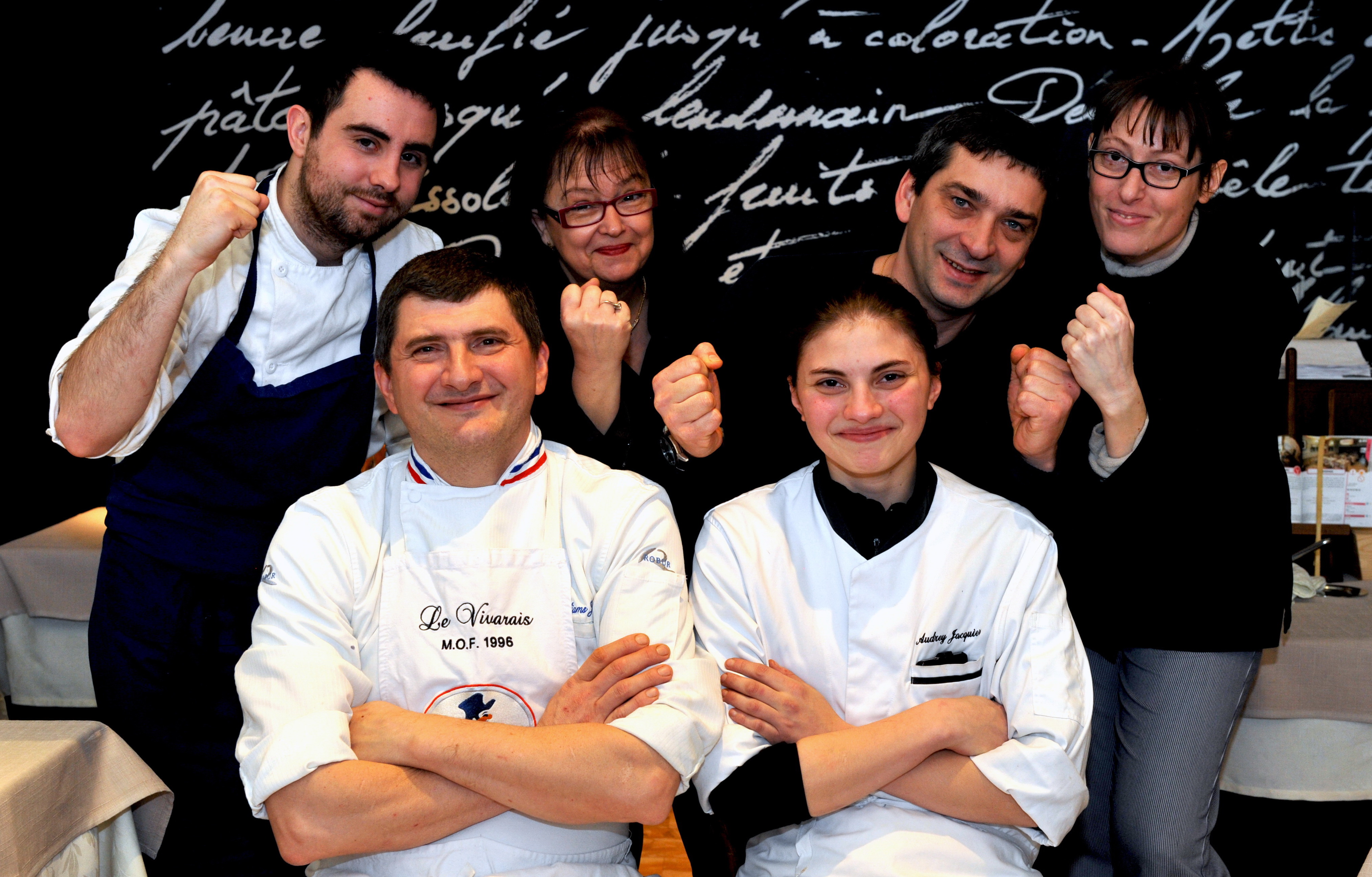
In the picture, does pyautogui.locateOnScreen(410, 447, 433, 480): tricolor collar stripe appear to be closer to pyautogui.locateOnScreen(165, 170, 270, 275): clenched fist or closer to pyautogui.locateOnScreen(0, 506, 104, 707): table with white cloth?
pyautogui.locateOnScreen(165, 170, 270, 275): clenched fist

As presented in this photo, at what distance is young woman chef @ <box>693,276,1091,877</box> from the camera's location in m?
1.58

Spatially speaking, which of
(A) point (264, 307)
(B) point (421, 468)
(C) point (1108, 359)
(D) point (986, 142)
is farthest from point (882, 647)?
(A) point (264, 307)

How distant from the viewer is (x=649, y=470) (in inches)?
78.9

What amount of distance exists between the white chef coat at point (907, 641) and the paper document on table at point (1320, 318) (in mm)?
1780

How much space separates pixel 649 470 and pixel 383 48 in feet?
3.07

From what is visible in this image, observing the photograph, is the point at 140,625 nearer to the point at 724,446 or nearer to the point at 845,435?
the point at 724,446

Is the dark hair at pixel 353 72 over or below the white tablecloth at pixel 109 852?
over

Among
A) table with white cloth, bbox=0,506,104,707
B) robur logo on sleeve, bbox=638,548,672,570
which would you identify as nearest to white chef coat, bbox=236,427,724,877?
robur logo on sleeve, bbox=638,548,672,570

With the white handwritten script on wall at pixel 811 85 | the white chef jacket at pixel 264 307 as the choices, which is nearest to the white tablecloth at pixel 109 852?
the white chef jacket at pixel 264 307

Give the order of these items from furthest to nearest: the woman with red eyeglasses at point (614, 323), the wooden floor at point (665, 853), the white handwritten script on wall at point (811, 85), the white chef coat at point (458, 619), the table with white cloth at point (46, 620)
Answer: the white handwritten script on wall at point (811, 85) < the table with white cloth at point (46, 620) < the wooden floor at point (665, 853) < the woman with red eyeglasses at point (614, 323) < the white chef coat at point (458, 619)

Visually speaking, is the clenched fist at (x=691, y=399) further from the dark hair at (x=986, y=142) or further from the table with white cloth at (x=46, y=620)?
the table with white cloth at (x=46, y=620)

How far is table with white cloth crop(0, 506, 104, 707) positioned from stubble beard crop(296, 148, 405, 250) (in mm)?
1542

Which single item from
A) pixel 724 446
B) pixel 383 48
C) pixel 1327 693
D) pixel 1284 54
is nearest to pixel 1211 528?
pixel 1327 693

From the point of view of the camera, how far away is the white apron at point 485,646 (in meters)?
1.62
